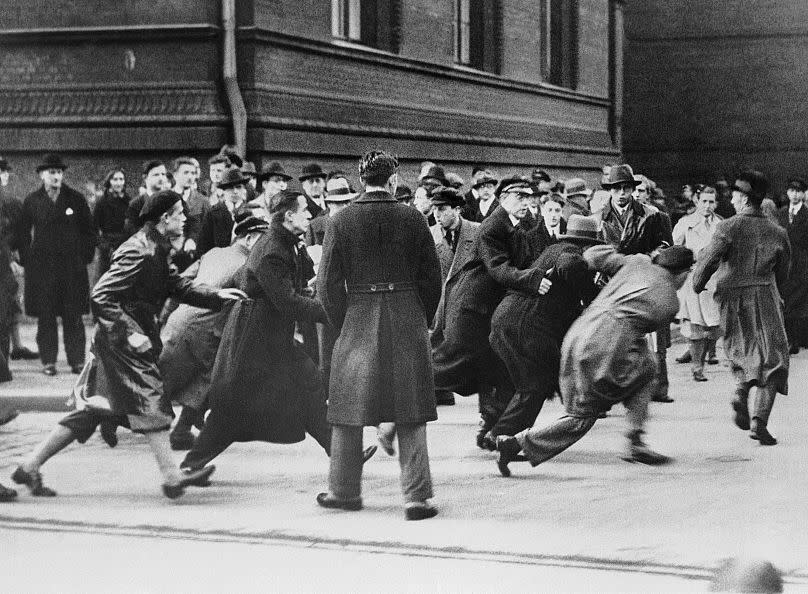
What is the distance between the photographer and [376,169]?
28.5 feet

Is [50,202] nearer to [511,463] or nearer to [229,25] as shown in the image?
[229,25]

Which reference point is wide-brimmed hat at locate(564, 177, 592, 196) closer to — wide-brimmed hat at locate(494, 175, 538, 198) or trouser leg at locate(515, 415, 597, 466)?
wide-brimmed hat at locate(494, 175, 538, 198)

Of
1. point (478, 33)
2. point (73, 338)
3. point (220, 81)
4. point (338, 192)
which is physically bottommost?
point (73, 338)

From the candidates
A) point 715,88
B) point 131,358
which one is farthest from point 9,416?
point 715,88

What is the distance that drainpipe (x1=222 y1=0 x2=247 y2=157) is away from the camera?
56.8 feet

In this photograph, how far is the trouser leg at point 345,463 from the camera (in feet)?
28.6

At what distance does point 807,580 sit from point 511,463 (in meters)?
3.65

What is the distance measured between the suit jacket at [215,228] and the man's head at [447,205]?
1692mm

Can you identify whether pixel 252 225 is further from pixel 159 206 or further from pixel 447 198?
pixel 447 198

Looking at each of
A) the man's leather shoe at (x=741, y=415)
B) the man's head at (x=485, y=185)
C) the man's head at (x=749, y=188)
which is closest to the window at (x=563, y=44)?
the man's head at (x=485, y=185)

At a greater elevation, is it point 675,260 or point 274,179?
point 274,179

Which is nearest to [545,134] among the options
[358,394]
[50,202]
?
[50,202]

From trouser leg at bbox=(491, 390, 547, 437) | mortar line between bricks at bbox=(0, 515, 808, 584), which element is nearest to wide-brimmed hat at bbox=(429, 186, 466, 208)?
trouser leg at bbox=(491, 390, 547, 437)

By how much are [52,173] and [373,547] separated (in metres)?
7.79
